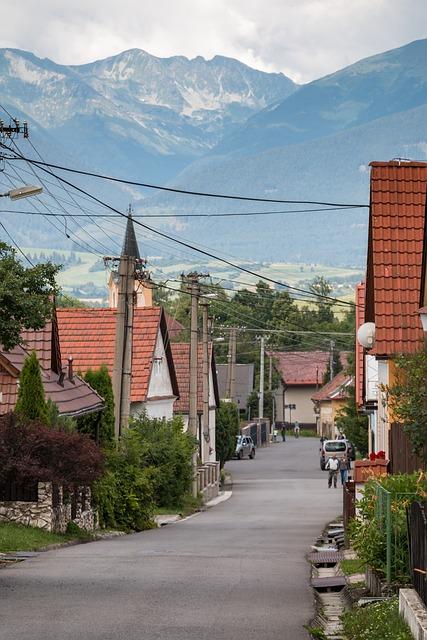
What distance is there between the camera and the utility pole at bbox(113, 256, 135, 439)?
33.8 meters

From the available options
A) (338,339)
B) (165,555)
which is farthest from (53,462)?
(338,339)

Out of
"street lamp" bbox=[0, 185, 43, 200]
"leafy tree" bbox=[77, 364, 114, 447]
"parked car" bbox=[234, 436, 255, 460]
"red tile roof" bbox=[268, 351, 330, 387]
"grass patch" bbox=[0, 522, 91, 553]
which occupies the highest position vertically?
"red tile roof" bbox=[268, 351, 330, 387]

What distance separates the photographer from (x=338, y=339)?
138 meters

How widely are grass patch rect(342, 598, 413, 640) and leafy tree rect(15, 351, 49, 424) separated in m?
13.2

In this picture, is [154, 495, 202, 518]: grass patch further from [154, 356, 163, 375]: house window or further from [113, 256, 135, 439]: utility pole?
[113, 256, 135, 439]: utility pole

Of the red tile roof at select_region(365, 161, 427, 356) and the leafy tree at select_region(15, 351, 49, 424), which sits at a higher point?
the red tile roof at select_region(365, 161, 427, 356)

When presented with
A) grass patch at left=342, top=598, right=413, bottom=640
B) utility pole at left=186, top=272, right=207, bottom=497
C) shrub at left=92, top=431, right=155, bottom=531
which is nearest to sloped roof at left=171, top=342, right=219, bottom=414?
utility pole at left=186, top=272, right=207, bottom=497

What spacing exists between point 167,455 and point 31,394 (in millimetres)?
14978

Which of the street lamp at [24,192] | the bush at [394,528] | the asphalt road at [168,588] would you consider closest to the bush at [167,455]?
the asphalt road at [168,588]

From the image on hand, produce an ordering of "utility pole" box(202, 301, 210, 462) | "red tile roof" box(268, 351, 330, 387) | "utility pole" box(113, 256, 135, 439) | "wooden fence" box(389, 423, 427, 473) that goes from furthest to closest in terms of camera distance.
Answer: "red tile roof" box(268, 351, 330, 387), "utility pole" box(202, 301, 210, 462), "utility pole" box(113, 256, 135, 439), "wooden fence" box(389, 423, 427, 473)

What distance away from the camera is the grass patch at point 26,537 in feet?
76.2

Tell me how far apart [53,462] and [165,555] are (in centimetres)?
430

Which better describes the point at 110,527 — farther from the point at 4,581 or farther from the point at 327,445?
the point at 327,445

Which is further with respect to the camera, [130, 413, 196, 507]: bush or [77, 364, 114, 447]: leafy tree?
[130, 413, 196, 507]: bush
